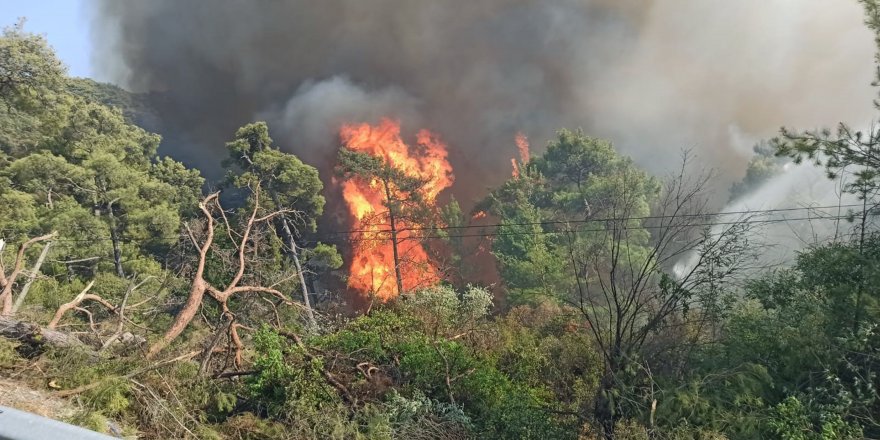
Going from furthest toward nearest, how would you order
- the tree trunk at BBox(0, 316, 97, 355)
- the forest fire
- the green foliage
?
1. the forest fire
2. the green foliage
3. the tree trunk at BBox(0, 316, 97, 355)

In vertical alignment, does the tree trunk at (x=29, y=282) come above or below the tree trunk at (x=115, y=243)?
below

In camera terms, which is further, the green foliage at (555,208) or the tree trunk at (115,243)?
the green foliage at (555,208)

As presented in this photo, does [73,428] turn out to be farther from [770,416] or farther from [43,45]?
[43,45]

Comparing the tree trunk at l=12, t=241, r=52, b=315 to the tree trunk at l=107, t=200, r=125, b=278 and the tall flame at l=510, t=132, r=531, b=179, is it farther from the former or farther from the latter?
the tall flame at l=510, t=132, r=531, b=179

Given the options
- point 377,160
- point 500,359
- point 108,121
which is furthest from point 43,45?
point 500,359

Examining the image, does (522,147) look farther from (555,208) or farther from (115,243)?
(115,243)

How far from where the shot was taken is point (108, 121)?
88.2ft

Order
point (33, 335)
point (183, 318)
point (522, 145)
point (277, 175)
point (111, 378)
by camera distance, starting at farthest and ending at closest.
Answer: point (522, 145)
point (277, 175)
point (183, 318)
point (33, 335)
point (111, 378)

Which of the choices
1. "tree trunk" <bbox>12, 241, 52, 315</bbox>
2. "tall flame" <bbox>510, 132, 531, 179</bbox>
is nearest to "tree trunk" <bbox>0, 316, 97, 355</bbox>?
"tree trunk" <bbox>12, 241, 52, 315</bbox>

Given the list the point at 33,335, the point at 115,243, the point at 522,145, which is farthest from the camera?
the point at 522,145

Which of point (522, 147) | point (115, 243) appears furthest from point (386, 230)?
point (522, 147)

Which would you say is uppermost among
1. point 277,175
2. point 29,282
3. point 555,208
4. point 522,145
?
point 522,145

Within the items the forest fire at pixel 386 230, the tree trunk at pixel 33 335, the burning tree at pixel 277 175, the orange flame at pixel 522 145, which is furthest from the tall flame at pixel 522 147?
the tree trunk at pixel 33 335

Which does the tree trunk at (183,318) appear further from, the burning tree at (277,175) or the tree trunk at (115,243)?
the tree trunk at (115,243)
